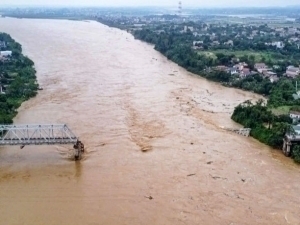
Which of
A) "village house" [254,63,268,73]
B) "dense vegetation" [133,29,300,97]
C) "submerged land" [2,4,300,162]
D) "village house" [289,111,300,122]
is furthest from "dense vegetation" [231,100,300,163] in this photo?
"village house" [254,63,268,73]

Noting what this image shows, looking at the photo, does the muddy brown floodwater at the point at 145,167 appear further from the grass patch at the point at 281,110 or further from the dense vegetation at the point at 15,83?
the grass patch at the point at 281,110

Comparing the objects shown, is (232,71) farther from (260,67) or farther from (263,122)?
(263,122)

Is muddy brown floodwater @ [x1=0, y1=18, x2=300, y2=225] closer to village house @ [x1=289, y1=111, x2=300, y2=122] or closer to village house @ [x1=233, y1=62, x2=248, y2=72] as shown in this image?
village house @ [x1=289, y1=111, x2=300, y2=122]

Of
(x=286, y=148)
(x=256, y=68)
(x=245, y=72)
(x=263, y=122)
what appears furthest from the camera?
(x=256, y=68)

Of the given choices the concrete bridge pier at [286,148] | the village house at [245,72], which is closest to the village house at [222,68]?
the village house at [245,72]

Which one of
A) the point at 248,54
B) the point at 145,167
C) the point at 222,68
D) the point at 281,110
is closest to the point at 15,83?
the point at 145,167
